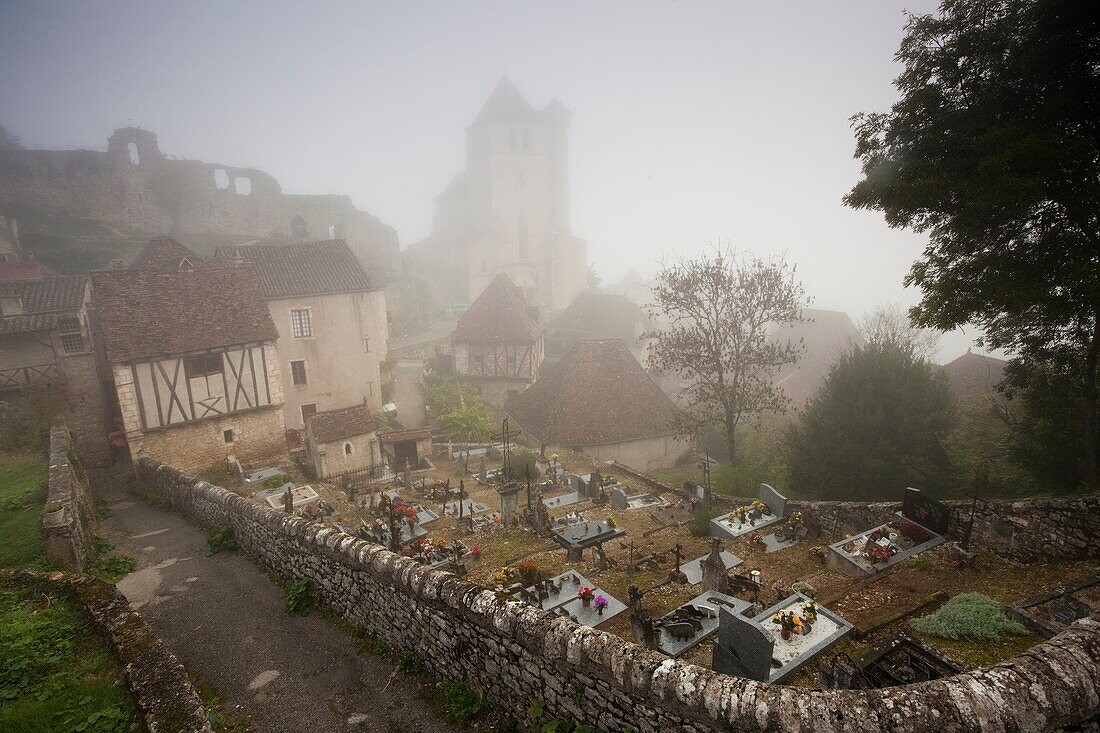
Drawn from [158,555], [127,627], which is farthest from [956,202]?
[158,555]

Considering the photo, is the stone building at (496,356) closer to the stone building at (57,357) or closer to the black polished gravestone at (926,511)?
the stone building at (57,357)

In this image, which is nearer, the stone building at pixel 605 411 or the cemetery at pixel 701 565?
the cemetery at pixel 701 565

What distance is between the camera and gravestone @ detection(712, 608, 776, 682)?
5832 mm

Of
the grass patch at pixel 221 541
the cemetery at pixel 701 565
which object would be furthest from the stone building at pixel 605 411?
the grass patch at pixel 221 541

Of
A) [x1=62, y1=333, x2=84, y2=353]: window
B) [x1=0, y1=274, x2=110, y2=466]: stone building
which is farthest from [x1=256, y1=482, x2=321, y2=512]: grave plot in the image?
[x1=62, y1=333, x2=84, y2=353]: window

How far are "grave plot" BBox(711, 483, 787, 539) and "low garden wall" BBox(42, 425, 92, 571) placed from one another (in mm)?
12891

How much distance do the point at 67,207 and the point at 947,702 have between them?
64.4 meters

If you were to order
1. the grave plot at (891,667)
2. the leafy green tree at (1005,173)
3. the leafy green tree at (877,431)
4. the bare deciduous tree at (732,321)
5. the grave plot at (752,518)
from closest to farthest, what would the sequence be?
the grave plot at (891,667), the leafy green tree at (1005,173), the grave plot at (752,518), the leafy green tree at (877,431), the bare deciduous tree at (732,321)

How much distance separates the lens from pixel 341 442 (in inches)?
794

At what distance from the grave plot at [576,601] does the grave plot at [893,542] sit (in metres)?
4.25

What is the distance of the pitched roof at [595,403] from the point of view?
25.2 m

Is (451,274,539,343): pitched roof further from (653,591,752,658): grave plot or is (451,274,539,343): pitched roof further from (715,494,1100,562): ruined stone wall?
(653,591,752,658): grave plot

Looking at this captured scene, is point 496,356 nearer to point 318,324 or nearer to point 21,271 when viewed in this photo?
point 318,324

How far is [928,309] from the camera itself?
35.9ft
